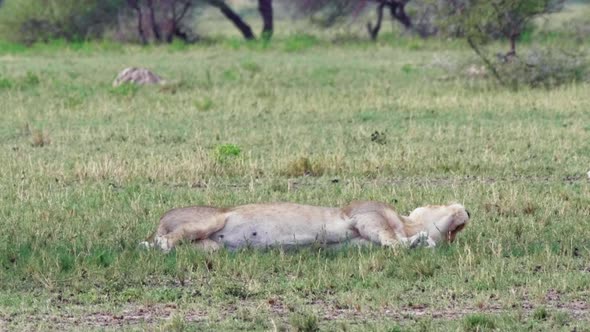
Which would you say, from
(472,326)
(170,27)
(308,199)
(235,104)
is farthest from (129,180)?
(170,27)

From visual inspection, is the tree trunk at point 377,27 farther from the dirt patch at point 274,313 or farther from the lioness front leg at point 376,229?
the dirt patch at point 274,313

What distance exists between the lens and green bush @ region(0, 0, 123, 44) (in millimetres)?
43656

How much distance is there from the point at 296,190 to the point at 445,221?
2.87 metres

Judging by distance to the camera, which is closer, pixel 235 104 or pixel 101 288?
pixel 101 288

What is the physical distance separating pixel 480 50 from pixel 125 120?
29.5 feet

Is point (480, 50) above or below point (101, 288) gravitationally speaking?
below

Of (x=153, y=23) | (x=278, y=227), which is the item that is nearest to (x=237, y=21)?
(x=153, y=23)

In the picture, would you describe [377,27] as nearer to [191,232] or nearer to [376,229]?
[376,229]

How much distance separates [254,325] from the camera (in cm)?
700

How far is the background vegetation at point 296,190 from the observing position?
24.4ft

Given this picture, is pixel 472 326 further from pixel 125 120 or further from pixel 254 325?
pixel 125 120

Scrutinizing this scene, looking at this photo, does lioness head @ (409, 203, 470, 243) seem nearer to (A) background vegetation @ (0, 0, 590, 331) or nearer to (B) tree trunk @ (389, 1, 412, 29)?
(A) background vegetation @ (0, 0, 590, 331)

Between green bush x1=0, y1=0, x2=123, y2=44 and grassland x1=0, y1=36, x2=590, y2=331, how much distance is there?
18985 millimetres

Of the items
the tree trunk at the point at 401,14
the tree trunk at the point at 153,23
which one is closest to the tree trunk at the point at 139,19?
the tree trunk at the point at 153,23
